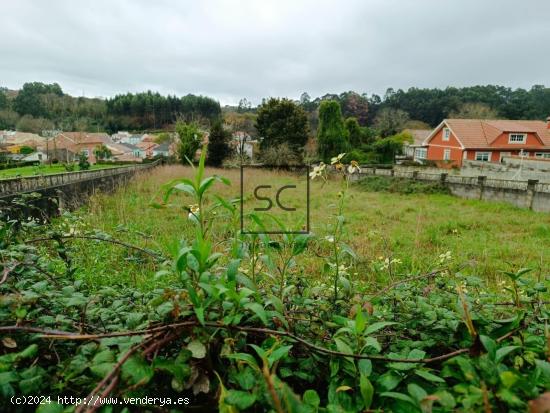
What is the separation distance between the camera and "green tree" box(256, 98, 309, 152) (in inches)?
955

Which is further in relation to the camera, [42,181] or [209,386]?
[42,181]

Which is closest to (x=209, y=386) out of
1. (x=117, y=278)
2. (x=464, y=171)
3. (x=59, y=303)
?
(x=59, y=303)

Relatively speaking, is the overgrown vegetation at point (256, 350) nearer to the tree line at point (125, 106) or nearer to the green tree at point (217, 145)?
the green tree at point (217, 145)

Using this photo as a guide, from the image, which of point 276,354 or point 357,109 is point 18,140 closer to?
point 357,109

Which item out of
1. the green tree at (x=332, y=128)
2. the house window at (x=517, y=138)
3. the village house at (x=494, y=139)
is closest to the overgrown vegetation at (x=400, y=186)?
the green tree at (x=332, y=128)

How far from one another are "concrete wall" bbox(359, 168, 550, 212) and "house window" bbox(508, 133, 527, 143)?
47.2 ft

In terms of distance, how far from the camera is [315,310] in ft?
3.56

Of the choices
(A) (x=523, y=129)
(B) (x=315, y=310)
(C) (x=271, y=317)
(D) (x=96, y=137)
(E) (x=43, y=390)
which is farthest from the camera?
(D) (x=96, y=137)

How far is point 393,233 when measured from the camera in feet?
20.9

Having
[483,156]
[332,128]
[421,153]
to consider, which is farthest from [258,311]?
[421,153]

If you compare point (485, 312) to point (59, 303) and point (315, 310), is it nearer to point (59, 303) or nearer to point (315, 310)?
point (315, 310)

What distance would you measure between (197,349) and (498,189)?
12.2 metres

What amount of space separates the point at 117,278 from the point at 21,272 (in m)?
2.04

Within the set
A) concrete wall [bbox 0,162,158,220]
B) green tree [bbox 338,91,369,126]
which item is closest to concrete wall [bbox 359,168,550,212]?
concrete wall [bbox 0,162,158,220]
